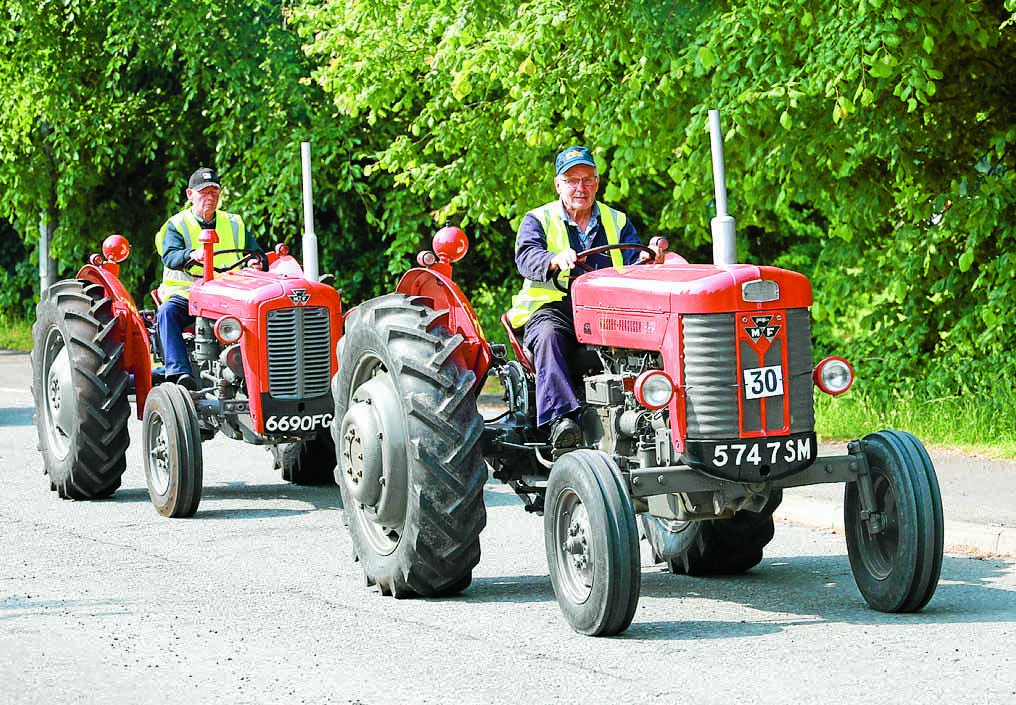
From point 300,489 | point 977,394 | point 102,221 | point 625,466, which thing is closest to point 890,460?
point 625,466

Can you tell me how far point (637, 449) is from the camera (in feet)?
23.8

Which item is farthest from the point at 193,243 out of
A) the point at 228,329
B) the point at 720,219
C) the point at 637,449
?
the point at 637,449

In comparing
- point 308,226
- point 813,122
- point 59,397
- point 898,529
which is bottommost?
point 898,529

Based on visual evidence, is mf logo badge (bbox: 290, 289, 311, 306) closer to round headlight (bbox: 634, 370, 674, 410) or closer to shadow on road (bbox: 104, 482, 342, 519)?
shadow on road (bbox: 104, 482, 342, 519)

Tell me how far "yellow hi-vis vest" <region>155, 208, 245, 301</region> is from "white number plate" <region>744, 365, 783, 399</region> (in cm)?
549

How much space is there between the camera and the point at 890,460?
272 inches

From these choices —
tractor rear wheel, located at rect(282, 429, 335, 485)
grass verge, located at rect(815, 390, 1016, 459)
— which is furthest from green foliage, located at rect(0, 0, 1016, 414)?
tractor rear wheel, located at rect(282, 429, 335, 485)

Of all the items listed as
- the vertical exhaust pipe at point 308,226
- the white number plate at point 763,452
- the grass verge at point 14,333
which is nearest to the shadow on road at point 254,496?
the vertical exhaust pipe at point 308,226

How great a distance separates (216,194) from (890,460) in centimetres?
613

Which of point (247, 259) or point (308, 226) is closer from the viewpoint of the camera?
point (308, 226)

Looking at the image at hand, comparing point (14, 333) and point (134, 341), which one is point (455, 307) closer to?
point (134, 341)

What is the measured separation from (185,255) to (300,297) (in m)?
1.27

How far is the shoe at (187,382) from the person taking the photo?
11.1 metres

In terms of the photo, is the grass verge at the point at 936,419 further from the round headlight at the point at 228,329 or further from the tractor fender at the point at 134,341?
the tractor fender at the point at 134,341
